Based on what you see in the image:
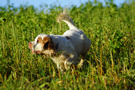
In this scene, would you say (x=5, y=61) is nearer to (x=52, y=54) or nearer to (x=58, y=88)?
(x=52, y=54)

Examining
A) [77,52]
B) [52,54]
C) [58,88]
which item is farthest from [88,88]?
[77,52]

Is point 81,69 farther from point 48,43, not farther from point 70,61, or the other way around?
point 48,43

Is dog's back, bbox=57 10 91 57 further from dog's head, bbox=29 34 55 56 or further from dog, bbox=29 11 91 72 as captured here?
dog's head, bbox=29 34 55 56

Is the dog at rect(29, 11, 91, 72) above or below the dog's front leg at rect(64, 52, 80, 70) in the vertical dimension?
above

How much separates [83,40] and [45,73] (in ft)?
3.08

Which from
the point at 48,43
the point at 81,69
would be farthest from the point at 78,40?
the point at 48,43

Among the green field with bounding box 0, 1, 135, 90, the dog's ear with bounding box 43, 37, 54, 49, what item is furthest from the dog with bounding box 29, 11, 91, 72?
the green field with bounding box 0, 1, 135, 90

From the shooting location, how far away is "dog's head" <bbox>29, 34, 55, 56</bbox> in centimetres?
346

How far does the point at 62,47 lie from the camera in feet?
12.7

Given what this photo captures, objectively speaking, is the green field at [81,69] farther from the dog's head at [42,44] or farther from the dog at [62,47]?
the dog's head at [42,44]

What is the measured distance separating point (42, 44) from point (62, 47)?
472mm

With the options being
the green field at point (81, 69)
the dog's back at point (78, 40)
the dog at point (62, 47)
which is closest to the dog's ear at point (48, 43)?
the dog at point (62, 47)

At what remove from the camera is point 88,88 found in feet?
10.7

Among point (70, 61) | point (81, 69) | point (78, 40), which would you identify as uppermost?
point (78, 40)
